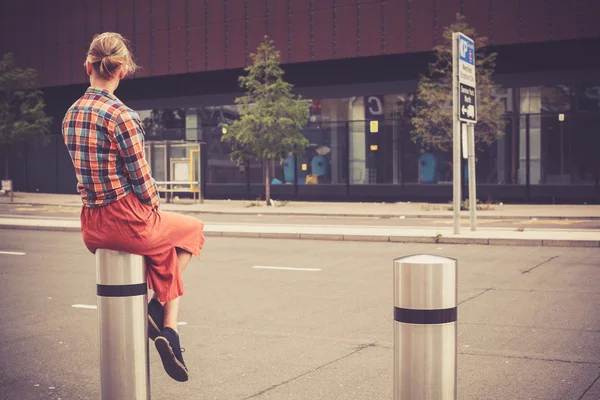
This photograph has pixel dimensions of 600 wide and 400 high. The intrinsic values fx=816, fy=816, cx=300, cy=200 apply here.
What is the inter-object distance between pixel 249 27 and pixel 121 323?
99.0 ft

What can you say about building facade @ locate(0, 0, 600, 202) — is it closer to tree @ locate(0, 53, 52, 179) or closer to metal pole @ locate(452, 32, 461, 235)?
tree @ locate(0, 53, 52, 179)

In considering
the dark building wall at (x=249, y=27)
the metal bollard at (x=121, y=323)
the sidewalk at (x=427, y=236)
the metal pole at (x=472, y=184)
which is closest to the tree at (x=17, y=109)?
the dark building wall at (x=249, y=27)

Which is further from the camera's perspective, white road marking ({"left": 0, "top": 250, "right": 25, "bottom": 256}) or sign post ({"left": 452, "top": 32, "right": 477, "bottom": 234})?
sign post ({"left": 452, "top": 32, "right": 477, "bottom": 234})

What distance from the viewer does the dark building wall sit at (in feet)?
90.4

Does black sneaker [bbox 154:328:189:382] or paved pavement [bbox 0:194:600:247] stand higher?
black sneaker [bbox 154:328:189:382]

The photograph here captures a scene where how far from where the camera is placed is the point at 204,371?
217 inches

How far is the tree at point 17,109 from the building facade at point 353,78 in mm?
1635

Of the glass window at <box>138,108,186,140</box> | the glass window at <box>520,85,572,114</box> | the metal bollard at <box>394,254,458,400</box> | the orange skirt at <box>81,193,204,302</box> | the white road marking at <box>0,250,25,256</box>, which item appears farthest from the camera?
the glass window at <box>138,108,186,140</box>

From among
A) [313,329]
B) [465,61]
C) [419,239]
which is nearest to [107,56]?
[313,329]

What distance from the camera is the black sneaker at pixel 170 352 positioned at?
3732 mm

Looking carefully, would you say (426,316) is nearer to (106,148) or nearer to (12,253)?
(106,148)

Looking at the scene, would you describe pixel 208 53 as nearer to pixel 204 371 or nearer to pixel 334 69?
pixel 334 69

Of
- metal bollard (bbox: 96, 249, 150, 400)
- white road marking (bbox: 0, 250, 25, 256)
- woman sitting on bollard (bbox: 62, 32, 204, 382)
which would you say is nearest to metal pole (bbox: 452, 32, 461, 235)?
white road marking (bbox: 0, 250, 25, 256)

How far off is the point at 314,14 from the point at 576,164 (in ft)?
36.5
